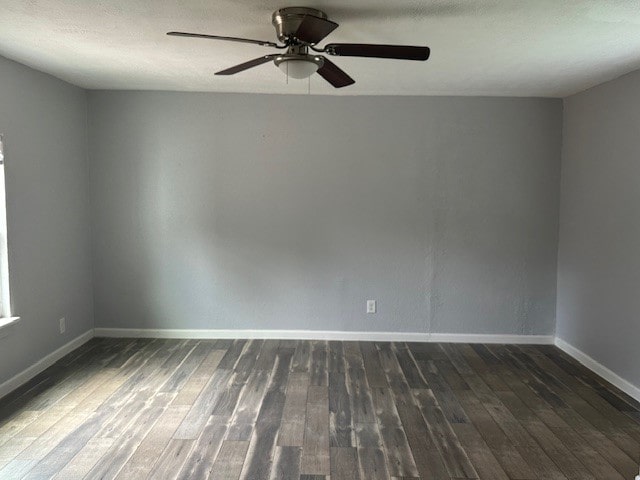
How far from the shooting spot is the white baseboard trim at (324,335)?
447 cm

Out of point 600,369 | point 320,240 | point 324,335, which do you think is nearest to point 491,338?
point 600,369

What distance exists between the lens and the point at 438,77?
11.9 ft

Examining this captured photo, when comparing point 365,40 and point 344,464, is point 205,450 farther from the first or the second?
point 365,40

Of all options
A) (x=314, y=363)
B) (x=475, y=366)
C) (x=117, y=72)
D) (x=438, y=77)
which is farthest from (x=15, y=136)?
(x=475, y=366)

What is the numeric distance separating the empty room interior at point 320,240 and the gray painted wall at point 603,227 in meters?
0.02

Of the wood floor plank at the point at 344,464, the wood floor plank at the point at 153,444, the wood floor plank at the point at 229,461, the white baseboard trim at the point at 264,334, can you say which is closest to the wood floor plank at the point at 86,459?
the wood floor plank at the point at 153,444

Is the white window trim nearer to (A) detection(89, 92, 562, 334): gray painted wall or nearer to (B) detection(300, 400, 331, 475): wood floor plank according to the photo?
(A) detection(89, 92, 562, 334): gray painted wall

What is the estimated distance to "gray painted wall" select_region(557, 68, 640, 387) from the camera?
10.9 ft

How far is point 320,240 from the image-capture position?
4.44 metres

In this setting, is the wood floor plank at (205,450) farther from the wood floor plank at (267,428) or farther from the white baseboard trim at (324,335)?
the white baseboard trim at (324,335)

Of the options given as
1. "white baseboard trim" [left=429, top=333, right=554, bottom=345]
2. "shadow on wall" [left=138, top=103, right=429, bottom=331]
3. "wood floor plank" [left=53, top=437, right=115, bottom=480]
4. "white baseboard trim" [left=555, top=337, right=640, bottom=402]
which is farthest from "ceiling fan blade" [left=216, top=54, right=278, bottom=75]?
"white baseboard trim" [left=555, top=337, right=640, bottom=402]

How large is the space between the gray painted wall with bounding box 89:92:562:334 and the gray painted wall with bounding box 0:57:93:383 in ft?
0.71

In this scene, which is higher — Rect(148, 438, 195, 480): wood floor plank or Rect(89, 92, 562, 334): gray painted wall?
Rect(89, 92, 562, 334): gray painted wall

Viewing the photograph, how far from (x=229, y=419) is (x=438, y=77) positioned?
9.77 ft
